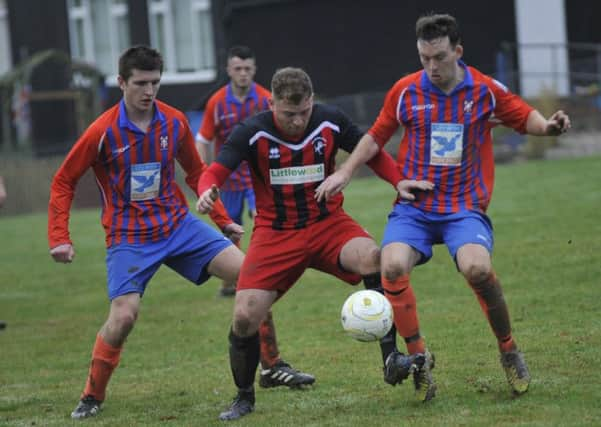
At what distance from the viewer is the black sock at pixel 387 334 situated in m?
6.47

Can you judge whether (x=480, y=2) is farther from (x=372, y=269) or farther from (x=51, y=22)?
(x=372, y=269)

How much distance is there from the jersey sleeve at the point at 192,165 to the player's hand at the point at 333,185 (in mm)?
906

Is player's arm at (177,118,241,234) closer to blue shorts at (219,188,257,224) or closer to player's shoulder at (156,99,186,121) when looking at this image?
player's shoulder at (156,99,186,121)

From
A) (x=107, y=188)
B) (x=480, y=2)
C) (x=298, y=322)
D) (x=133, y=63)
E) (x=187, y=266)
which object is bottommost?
(x=298, y=322)

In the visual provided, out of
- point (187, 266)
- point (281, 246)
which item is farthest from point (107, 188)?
point (281, 246)

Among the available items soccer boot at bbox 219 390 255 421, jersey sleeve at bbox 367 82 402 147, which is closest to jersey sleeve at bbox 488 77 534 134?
jersey sleeve at bbox 367 82 402 147

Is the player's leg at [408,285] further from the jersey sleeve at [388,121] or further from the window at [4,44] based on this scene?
the window at [4,44]

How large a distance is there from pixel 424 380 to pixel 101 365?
195 centimetres

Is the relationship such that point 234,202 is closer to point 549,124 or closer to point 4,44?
point 549,124

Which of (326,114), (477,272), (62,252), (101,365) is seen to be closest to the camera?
(477,272)

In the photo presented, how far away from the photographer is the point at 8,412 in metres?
7.19

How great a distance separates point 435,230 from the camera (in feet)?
21.5

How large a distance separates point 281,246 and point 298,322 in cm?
338

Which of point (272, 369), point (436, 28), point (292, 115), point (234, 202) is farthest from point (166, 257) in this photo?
point (234, 202)
